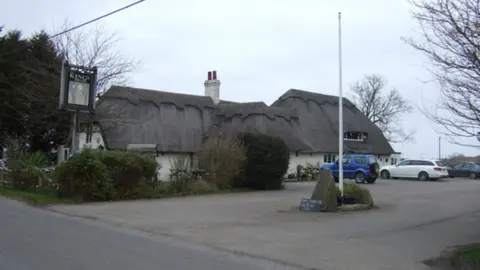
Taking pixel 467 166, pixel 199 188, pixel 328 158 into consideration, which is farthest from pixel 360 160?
pixel 467 166

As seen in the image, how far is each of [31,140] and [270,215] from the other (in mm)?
26025

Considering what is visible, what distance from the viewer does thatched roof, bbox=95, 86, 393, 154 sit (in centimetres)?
3209

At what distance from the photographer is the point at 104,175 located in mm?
18766

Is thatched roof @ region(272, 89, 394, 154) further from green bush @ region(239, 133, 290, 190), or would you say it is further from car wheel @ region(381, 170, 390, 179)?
green bush @ region(239, 133, 290, 190)

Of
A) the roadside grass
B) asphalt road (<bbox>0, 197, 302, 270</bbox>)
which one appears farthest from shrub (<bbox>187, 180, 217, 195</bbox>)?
the roadside grass

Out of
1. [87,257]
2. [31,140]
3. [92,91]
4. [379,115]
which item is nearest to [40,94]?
[31,140]

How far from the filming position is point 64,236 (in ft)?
33.6

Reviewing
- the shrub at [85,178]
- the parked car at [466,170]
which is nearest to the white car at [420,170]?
the parked car at [466,170]

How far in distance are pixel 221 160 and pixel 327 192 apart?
8.67 m

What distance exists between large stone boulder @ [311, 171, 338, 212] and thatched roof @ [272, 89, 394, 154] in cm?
2335

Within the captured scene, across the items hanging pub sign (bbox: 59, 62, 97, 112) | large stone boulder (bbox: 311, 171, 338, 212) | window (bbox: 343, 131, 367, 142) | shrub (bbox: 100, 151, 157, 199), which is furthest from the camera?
window (bbox: 343, 131, 367, 142)

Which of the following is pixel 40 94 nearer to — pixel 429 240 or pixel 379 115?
pixel 429 240

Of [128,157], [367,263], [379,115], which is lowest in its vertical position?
[367,263]

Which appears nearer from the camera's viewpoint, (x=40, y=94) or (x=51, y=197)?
(x=51, y=197)
